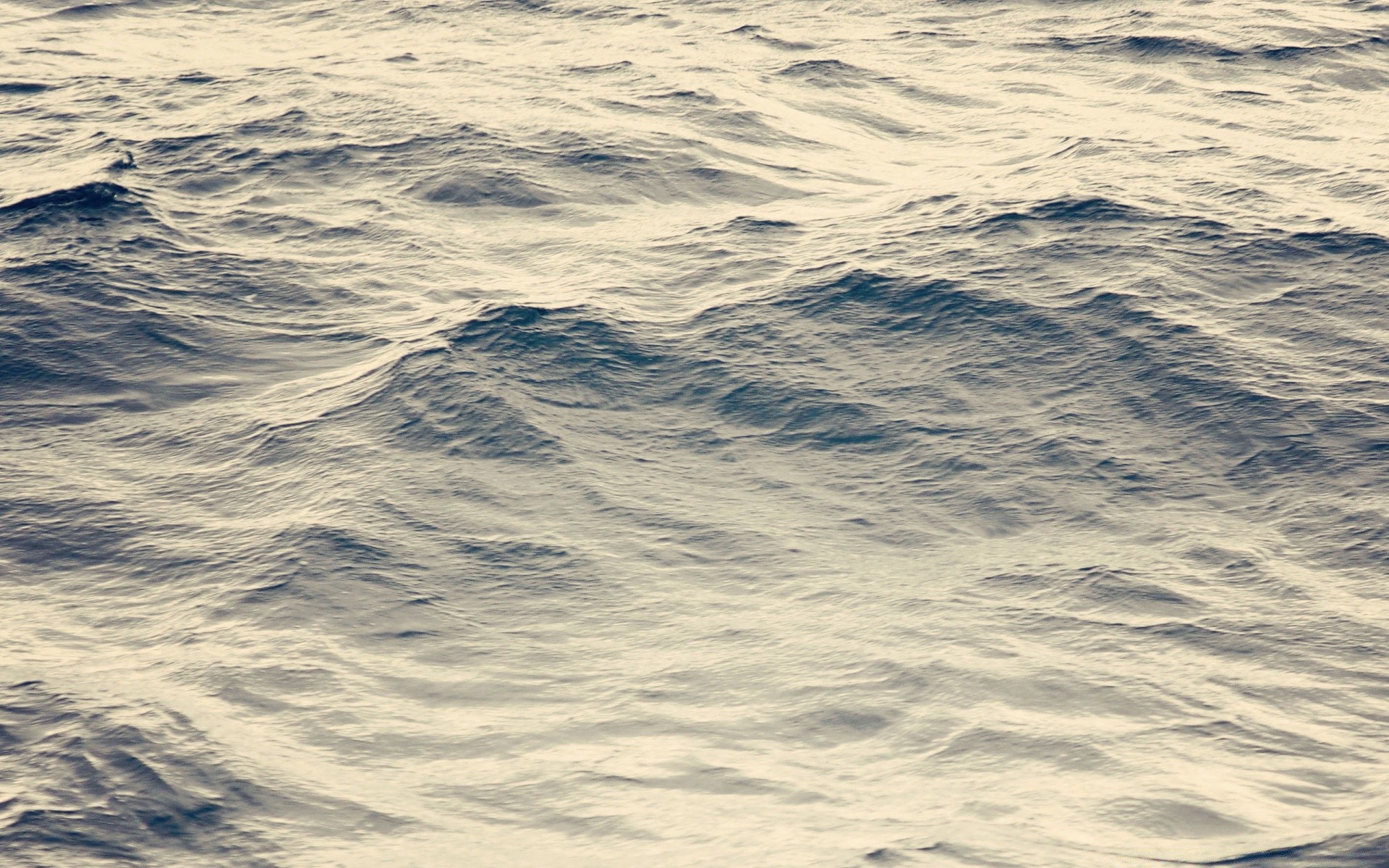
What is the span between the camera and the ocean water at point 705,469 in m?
7.66

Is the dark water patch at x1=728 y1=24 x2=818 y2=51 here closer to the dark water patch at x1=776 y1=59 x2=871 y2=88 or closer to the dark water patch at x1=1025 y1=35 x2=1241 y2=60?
the dark water patch at x1=776 y1=59 x2=871 y2=88

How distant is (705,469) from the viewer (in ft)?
35.9

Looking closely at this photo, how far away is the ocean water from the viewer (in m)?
7.66

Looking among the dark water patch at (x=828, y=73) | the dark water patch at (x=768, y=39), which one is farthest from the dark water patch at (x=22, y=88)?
the dark water patch at (x=828, y=73)

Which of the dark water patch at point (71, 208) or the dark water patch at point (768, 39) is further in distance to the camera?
the dark water patch at point (768, 39)

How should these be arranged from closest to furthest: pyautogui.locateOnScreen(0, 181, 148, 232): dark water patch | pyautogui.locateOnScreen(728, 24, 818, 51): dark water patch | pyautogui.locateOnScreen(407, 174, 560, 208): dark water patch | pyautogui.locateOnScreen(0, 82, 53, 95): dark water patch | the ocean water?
the ocean water
pyautogui.locateOnScreen(0, 181, 148, 232): dark water patch
pyautogui.locateOnScreen(407, 174, 560, 208): dark water patch
pyautogui.locateOnScreen(0, 82, 53, 95): dark water patch
pyautogui.locateOnScreen(728, 24, 818, 51): dark water patch

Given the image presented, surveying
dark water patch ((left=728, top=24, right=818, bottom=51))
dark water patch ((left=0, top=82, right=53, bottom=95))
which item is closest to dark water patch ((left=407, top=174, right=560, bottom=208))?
dark water patch ((left=728, top=24, right=818, bottom=51))

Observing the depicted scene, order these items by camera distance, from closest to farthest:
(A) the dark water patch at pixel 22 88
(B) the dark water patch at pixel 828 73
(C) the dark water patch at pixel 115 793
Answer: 1. (C) the dark water patch at pixel 115 793
2. (B) the dark water patch at pixel 828 73
3. (A) the dark water patch at pixel 22 88

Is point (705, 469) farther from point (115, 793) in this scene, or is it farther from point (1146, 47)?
point (1146, 47)

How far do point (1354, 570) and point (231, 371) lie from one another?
9.50 metres

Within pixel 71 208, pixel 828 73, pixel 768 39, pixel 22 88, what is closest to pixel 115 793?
pixel 71 208

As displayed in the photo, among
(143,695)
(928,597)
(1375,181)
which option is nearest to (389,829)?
(143,695)

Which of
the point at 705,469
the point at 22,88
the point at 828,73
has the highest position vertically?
the point at 22,88

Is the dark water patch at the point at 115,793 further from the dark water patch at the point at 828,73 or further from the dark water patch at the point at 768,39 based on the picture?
the dark water patch at the point at 768,39
